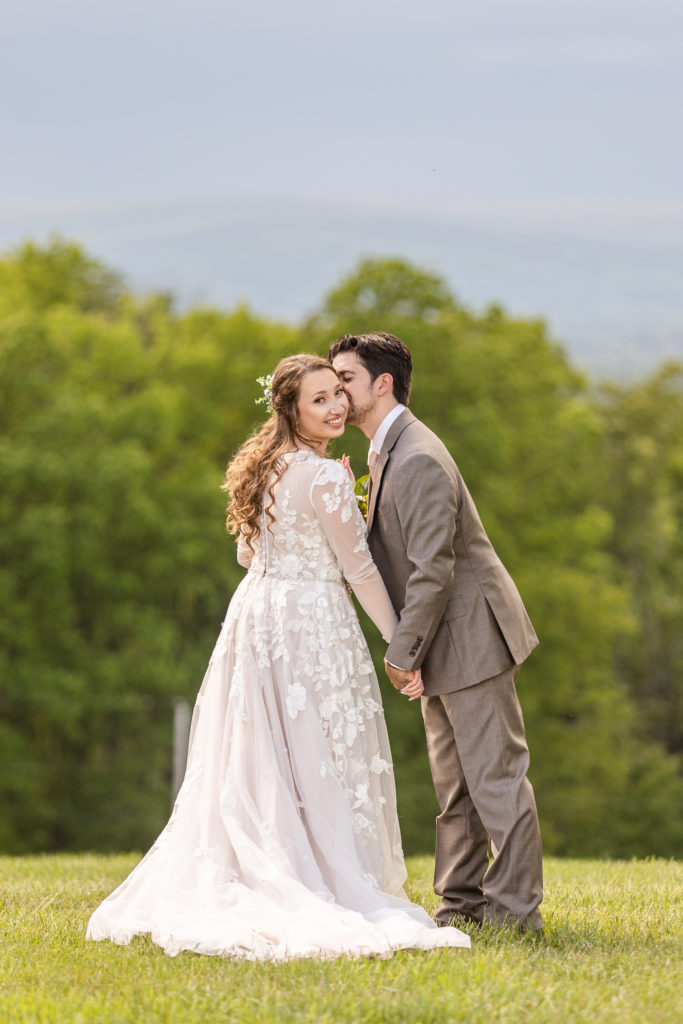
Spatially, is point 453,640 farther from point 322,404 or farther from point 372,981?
point 372,981

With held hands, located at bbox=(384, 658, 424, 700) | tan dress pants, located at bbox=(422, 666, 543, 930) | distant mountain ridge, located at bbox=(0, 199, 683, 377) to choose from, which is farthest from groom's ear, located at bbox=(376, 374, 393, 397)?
distant mountain ridge, located at bbox=(0, 199, 683, 377)

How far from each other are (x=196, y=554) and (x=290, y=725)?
22.5 metres

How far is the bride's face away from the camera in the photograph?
5562mm

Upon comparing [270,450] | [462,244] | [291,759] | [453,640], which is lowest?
[291,759]

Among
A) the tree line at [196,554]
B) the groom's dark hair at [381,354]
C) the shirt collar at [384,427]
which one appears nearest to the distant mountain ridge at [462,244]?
the tree line at [196,554]

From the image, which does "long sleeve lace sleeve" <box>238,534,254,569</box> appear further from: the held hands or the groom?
the held hands

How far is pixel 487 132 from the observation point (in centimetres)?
14350

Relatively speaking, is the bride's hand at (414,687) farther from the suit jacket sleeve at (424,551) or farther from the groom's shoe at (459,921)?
the groom's shoe at (459,921)

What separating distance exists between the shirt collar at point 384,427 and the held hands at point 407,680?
93 centimetres

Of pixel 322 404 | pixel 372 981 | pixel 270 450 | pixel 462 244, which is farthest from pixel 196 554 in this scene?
pixel 462 244

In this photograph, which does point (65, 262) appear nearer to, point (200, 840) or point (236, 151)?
point (200, 840)

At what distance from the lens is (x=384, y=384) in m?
5.74

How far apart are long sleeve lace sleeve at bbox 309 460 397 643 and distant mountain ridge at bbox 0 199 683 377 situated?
76.8m

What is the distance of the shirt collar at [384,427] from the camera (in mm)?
5703
